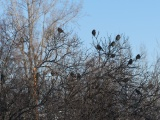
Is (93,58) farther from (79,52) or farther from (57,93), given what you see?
(57,93)

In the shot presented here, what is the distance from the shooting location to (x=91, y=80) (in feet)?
39.0

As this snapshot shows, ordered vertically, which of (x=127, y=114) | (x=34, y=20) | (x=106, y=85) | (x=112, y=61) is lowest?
(x=127, y=114)

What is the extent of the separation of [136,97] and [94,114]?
2.06 metres

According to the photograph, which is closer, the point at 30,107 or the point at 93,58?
the point at 30,107

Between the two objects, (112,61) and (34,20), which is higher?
(34,20)

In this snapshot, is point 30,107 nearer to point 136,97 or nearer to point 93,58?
point 93,58

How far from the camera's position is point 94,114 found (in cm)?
1132

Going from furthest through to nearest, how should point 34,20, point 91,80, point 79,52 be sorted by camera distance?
point 34,20 < point 79,52 < point 91,80

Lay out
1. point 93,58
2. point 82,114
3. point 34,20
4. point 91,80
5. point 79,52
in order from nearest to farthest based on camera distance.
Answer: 1. point 82,114
2. point 91,80
3. point 93,58
4. point 79,52
5. point 34,20

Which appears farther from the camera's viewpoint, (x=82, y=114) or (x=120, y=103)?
Result: (x=120, y=103)

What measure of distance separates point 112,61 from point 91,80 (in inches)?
51.8

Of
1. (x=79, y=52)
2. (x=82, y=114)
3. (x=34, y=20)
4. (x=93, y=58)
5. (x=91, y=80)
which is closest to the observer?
(x=82, y=114)

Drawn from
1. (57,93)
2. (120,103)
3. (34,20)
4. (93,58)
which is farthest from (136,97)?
(34,20)

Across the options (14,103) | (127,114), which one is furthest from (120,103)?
(14,103)
